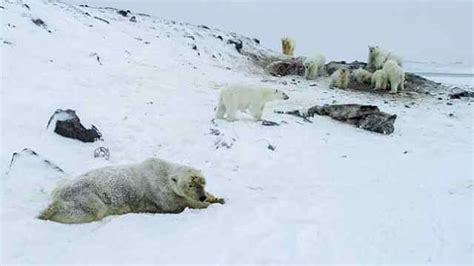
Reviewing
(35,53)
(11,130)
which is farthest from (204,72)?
(11,130)

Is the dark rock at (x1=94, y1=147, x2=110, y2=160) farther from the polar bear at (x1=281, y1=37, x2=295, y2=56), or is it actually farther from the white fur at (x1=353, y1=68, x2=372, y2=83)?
the polar bear at (x1=281, y1=37, x2=295, y2=56)

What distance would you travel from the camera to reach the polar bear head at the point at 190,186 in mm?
6625

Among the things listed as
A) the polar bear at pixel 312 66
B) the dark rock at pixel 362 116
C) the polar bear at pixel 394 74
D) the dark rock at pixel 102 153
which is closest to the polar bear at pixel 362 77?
the polar bear at pixel 394 74

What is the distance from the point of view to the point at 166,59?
18516 mm

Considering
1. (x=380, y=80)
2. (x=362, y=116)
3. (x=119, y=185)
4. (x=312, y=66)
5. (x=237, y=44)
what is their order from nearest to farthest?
1. (x=119, y=185)
2. (x=362, y=116)
3. (x=380, y=80)
4. (x=312, y=66)
5. (x=237, y=44)

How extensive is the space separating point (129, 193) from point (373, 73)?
46.1 feet

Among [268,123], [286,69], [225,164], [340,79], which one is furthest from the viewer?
[286,69]

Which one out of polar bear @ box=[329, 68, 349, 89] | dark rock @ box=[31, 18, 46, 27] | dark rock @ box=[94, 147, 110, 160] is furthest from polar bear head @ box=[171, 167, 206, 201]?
polar bear @ box=[329, 68, 349, 89]

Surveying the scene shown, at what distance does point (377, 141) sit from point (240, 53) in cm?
1350

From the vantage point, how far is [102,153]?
8.29 metres

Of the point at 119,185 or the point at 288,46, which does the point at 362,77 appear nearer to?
the point at 288,46

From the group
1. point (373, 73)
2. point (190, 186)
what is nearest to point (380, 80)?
point (373, 73)

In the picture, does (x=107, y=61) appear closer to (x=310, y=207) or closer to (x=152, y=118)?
(x=152, y=118)

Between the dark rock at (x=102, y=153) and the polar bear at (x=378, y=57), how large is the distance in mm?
14229
